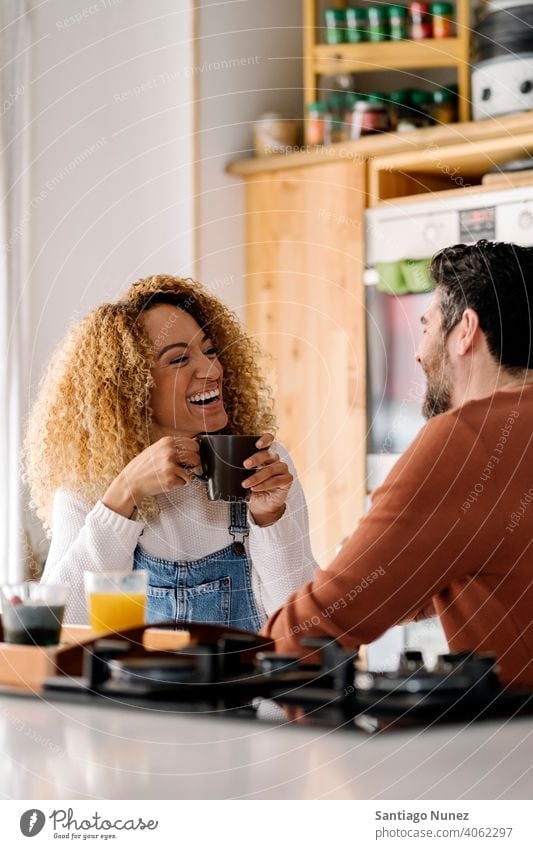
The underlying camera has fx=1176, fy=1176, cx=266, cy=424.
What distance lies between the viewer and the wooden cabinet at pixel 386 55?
8.71 feet

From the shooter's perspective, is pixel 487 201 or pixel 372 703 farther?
pixel 487 201

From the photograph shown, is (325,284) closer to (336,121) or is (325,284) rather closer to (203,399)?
(336,121)

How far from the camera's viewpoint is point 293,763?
2.57ft

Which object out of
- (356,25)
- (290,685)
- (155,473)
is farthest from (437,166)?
(290,685)

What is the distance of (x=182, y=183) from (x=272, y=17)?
50 centimetres

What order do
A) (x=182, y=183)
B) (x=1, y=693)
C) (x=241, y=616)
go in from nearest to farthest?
(x=1, y=693), (x=241, y=616), (x=182, y=183)

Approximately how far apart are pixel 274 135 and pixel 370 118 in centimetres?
27

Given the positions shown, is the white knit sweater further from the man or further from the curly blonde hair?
the man

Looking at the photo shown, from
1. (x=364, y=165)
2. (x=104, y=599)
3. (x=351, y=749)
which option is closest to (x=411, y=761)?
(x=351, y=749)

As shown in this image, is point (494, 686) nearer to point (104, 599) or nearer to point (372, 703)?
point (372, 703)
